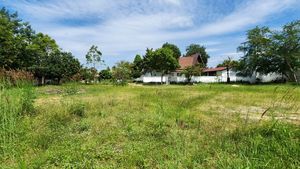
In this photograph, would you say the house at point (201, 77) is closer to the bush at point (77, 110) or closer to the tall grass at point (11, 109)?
the bush at point (77, 110)

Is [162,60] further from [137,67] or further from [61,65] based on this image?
[61,65]

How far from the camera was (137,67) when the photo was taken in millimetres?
41938

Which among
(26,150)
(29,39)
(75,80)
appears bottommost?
(26,150)

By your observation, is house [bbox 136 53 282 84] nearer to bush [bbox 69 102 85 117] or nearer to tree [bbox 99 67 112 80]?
tree [bbox 99 67 112 80]

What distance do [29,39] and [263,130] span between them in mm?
33514

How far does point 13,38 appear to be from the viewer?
2825cm

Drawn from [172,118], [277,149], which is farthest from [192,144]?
[172,118]

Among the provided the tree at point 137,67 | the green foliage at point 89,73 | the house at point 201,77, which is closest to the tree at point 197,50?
the house at point 201,77

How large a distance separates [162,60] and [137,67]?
8369 millimetres

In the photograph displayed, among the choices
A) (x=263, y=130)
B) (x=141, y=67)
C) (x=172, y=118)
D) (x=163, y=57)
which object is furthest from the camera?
(x=141, y=67)

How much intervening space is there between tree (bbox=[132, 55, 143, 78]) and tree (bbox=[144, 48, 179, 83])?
4.83m

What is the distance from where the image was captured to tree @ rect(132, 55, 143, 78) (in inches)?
1610

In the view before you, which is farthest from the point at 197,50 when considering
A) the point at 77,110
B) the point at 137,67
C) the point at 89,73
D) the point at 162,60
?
the point at 77,110

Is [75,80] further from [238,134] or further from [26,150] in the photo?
[238,134]
